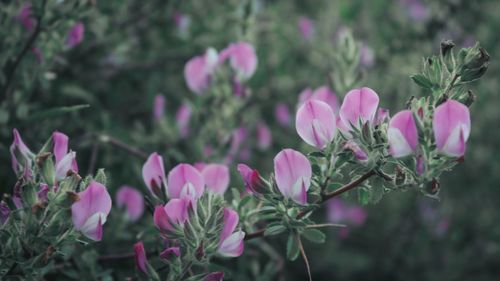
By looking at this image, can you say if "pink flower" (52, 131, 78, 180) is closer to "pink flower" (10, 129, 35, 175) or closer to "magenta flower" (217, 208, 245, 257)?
"pink flower" (10, 129, 35, 175)

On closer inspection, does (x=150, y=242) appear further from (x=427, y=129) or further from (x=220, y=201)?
(x=427, y=129)

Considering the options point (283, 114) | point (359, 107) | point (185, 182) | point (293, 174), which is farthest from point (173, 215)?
point (283, 114)

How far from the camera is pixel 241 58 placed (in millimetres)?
1382

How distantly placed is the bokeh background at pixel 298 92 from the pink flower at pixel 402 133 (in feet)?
2.03

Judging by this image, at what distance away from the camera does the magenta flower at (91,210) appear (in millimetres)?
829

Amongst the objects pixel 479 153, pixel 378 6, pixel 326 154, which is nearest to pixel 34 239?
pixel 326 154

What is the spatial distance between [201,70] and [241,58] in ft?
0.31

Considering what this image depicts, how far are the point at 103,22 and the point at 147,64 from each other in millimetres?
223

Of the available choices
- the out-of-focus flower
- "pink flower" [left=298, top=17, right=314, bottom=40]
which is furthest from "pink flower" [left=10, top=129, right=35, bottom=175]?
"pink flower" [left=298, top=17, right=314, bottom=40]

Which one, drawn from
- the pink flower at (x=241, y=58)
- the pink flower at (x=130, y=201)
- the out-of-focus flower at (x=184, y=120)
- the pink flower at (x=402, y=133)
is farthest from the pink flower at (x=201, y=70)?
the pink flower at (x=402, y=133)

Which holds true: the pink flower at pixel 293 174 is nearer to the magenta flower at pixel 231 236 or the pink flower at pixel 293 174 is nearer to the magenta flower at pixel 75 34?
Result: the magenta flower at pixel 231 236

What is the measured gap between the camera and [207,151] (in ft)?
4.77

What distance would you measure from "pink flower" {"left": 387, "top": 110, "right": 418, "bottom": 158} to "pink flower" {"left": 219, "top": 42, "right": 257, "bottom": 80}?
63 cm

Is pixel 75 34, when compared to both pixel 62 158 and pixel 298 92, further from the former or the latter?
Answer: pixel 298 92
